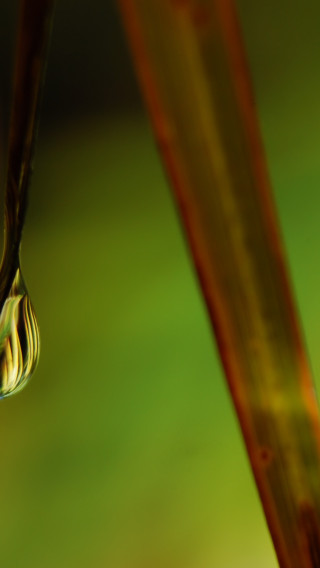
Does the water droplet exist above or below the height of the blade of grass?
below

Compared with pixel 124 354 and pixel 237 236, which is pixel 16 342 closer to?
pixel 237 236

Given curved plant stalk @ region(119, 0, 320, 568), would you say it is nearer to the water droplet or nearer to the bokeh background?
the water droplet

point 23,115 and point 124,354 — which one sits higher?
point 23,115

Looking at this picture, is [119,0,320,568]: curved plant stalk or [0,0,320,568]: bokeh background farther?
[0,0,320,568]: bokeh background

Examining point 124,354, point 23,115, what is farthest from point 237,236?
point 124,354

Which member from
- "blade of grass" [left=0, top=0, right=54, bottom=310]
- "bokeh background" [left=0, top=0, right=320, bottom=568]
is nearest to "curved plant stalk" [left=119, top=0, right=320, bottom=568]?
"blade of grass" [left=0, top=0, right=54, bottom=310]

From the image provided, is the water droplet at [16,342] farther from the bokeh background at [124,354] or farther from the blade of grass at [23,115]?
the bokeh background at [124,354]

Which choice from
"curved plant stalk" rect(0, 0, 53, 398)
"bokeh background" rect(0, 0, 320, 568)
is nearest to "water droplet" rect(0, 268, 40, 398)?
"curved plant stalk" rect(0, 0, 53, 398)
